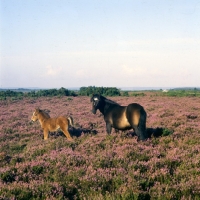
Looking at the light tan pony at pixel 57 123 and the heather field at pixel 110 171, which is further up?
the light tan pony at pixel 57 123

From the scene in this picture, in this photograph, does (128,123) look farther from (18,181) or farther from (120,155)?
(18,181)

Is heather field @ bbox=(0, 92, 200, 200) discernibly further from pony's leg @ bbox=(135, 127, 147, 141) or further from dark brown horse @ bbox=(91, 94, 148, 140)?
dark brown horse @ bbox=(91, 94, 148, 140)

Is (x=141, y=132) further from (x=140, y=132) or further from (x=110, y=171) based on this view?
(x=110, y=171)

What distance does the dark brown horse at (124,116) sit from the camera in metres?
9.52

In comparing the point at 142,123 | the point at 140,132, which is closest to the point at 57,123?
the point at 140,132

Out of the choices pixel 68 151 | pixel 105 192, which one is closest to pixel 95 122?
pixel 68 151

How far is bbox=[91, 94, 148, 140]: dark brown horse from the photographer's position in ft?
31.2

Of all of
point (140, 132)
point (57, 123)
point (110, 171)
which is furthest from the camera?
point (57, 123)

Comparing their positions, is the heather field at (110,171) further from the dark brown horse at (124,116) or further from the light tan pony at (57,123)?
the light tan pony at (57,123)

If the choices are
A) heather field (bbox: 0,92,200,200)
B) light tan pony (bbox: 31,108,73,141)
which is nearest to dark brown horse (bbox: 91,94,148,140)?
heather field (bbox: 0,92,200,200)

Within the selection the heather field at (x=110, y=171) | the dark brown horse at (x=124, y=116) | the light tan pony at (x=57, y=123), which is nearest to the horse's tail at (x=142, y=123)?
the dark brown horse at (x=124, y=116)

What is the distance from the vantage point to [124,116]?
33.0 feet

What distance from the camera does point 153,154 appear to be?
8.08m

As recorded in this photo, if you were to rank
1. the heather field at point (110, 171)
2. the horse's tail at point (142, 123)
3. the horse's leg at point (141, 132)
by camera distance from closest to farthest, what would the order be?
the heather field at point (110, 171) → the horse's tail at point (142, 123) → the horse's leg at point (141, 132)
